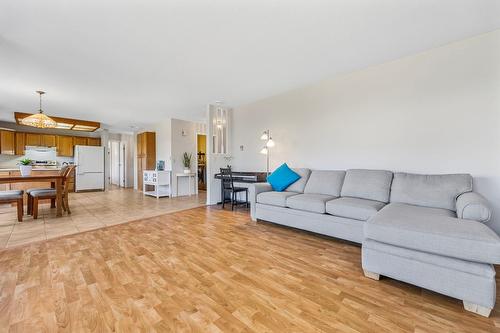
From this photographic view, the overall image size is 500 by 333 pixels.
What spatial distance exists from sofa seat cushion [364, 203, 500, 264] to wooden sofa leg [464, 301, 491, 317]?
317 mm

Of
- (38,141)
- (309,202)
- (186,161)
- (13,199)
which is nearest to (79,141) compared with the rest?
(38,141)

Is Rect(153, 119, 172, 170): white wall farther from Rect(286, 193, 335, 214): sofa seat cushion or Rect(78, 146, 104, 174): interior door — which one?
Rect(286, 193, 335, 214): sofa seat cushion

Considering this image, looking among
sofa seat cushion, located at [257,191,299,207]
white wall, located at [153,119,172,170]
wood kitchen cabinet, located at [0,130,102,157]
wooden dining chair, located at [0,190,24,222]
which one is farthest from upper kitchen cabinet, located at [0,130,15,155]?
sofa seat cushion, located at [257,191,299,207]

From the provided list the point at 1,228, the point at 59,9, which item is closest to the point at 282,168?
the point at 59,9

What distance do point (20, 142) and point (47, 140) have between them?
1.98ft

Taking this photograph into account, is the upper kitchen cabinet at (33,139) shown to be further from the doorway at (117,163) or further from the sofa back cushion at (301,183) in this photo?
the sofa back cushion at (301,183)

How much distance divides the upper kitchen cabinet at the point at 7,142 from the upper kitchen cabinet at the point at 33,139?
1.03 ft

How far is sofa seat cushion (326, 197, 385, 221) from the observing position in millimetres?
2393

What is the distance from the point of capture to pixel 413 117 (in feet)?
9.53

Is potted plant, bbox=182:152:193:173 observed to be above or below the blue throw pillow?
above

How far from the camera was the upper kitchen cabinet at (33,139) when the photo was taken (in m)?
6.53

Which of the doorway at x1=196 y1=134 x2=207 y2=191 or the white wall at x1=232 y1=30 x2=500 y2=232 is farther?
the doorway at x1=196 y1=134 x2=207 y2=191

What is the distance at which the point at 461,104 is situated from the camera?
8.52 feet

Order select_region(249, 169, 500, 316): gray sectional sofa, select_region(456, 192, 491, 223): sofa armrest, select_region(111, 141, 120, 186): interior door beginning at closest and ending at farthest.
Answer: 1. select_region(249, 169, 500, 316): gray sectional sofa
2. select_region(456, 192, 491, 223): sofa armrest
3. select_region(111, 141, 120, 186): interior door
